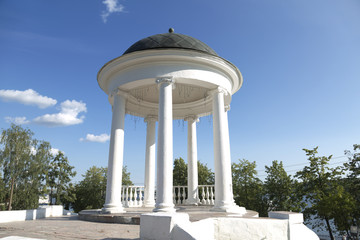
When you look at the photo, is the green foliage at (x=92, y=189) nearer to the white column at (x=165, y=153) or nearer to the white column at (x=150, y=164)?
the white column at (x=150, y=164)

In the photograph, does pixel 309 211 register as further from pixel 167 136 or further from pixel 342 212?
pixel 167 136

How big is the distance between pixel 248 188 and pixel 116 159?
36622 millimetres

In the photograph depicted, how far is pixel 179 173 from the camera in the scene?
172ft

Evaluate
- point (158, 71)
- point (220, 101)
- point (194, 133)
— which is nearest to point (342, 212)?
point (194, 133)

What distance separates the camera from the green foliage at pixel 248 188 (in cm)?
4347

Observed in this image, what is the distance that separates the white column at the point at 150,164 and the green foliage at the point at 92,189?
4152 cm

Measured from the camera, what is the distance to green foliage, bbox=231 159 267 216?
43.5 metres

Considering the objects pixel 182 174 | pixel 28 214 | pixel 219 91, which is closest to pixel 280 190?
pixel 182 174

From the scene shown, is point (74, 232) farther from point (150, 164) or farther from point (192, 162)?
point (192, 162)

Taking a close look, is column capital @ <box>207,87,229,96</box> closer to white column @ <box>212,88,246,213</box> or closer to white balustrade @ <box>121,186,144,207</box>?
white column @ <box>212,88,246,213</box>

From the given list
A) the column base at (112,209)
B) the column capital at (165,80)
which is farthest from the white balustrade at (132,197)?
the column capital at (165,80)

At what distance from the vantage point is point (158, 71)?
14625mm

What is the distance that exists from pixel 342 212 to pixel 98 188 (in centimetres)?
5169

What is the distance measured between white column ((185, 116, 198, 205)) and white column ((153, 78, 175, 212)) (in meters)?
8.38
